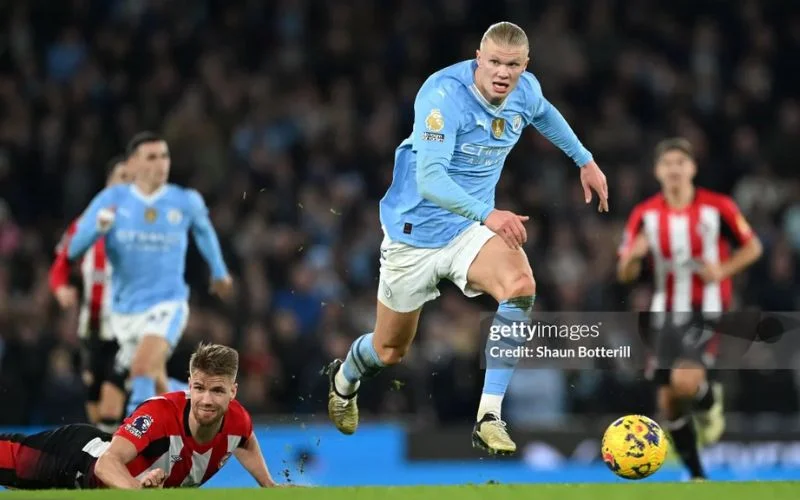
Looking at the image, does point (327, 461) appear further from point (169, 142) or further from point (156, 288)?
point (169, 142)

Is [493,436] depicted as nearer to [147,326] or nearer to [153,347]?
[153,347]

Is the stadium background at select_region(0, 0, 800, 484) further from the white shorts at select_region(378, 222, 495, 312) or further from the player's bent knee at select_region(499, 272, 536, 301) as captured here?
the player's bent knee at select_region(499, 272, 536, 301)

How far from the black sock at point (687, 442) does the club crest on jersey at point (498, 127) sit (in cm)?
331

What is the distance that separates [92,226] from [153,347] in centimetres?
92

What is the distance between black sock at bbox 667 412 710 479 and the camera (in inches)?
395

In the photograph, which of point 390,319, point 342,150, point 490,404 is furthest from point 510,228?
point 342,150

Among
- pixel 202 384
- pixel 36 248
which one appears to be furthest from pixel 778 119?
pixel 202 384

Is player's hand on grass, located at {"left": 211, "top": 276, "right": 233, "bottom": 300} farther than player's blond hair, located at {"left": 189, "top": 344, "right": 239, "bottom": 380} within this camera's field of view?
Yes

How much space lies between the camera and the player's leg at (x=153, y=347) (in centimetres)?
1015

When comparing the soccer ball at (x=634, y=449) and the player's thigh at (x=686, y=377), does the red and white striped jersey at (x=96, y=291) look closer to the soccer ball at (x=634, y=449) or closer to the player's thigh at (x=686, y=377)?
the player's thigh at (x=686, y=377)

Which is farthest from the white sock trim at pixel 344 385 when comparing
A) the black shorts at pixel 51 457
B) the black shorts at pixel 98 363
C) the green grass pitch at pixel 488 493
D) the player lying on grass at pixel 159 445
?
the black shorts at pixel 98 363

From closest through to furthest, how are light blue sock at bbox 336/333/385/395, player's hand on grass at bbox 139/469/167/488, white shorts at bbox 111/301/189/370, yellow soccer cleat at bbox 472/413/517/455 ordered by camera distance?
1. player's hand on grass at bbox 139/469/167/488
2. yellow soccer cleat at bbox 472/413/517/455
3. light blue sock at bbox 336/333/385/395
4. white shorts at bbox 111/301/189/370

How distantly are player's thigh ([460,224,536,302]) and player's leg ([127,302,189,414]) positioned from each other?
3205mm

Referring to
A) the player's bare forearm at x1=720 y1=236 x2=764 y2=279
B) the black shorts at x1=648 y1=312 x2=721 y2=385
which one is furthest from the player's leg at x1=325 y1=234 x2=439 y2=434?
the player's bare forearm at x1=720 y1=236 x2=764 y2=279
